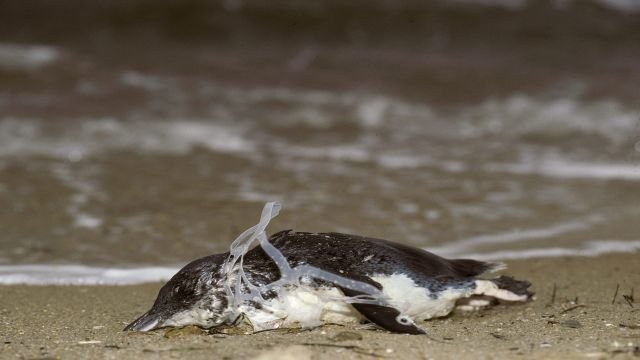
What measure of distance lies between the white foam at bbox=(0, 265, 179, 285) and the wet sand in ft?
0.39

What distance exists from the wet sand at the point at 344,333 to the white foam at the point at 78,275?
0.39 ft

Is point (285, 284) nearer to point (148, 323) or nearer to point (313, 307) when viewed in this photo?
point (313, 307)

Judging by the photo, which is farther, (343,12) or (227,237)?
(343,12)

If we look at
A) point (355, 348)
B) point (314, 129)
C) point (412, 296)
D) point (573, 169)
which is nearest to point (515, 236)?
point (412, 296)

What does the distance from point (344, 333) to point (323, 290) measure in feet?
0.80

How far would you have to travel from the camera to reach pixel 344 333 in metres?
4.00

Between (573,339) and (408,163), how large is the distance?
5.61m

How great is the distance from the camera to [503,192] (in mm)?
8125

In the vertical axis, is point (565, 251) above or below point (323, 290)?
above

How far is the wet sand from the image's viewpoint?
369 centimetres

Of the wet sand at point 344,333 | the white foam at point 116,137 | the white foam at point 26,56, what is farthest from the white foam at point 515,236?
the white foam at point 26,56

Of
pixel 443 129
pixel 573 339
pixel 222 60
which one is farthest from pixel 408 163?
pixel 222 60

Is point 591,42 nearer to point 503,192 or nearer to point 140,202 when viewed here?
point 503,192

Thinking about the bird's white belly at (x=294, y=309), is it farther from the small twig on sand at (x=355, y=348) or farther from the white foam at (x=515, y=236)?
the white foam at (x=515, y=236)
